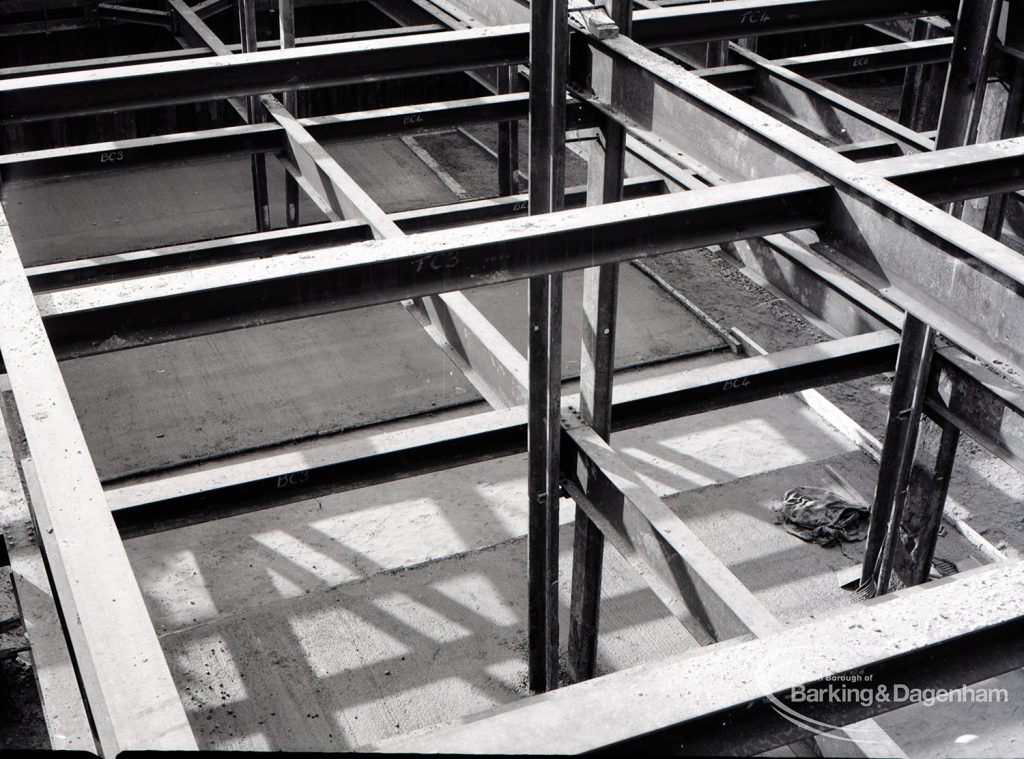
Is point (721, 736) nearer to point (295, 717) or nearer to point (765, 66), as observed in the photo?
point (295, 717)

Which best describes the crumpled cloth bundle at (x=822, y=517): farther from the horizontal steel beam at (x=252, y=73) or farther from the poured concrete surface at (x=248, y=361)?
the horizontal steel beam at (x=252, y=73)

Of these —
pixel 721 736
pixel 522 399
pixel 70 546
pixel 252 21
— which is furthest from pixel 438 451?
pixel 252 21

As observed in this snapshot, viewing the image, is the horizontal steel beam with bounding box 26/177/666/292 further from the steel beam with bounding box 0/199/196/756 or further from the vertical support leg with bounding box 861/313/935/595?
the steel beam with bounding box 0/199/196/756

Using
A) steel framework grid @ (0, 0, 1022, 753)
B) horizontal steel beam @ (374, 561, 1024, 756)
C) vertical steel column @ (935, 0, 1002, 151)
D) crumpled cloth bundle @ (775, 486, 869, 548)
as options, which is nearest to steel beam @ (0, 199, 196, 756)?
steel framework grid @ (0, 0, 1022, 753)

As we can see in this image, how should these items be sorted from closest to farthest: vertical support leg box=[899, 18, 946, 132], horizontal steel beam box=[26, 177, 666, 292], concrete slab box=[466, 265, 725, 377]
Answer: horizontal steel beam box=[26, 177, 666, 292] → concrete slab box=[466, 265, 725, 377] → vertical support leg box=[899, 18, 946, 132]

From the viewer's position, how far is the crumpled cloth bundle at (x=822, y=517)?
7.02 meters

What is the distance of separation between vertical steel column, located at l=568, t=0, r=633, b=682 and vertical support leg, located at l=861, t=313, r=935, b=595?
1.58 meters

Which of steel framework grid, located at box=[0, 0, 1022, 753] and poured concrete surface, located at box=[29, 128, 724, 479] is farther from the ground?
steel framework grid, located at box=[0, 0, 1022, 753]

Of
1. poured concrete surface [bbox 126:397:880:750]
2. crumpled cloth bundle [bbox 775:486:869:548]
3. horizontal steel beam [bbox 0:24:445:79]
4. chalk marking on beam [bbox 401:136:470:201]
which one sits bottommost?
poured concrete surface [bbox 126:397:880:750]

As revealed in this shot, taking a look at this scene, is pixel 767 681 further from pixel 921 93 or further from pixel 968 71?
pixel 921 93

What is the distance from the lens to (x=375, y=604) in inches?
252

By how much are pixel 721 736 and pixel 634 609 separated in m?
4.68

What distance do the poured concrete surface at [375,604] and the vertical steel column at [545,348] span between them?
1.53ft

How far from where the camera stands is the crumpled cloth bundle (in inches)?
276
